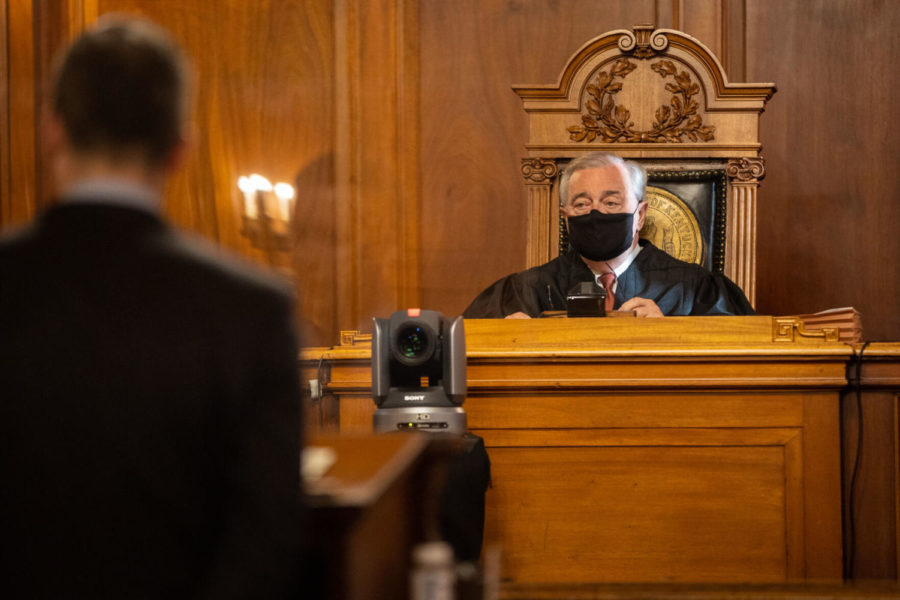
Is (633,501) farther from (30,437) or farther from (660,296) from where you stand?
(30,437)

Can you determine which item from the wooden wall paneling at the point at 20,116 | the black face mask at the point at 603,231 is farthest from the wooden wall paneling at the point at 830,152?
the wooden wall paneling at the point at 20,116

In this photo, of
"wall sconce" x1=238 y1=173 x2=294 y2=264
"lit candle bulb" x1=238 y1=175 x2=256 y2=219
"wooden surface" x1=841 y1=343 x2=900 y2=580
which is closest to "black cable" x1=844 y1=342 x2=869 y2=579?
"wooden surface" x1=841 y1=343 x2=900 y2=580

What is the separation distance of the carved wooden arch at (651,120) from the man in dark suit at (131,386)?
3.32 metres

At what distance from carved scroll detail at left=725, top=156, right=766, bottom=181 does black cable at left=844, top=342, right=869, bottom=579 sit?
1657 mm

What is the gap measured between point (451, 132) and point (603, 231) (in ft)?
4.43

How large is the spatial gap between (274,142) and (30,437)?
403 centimetres

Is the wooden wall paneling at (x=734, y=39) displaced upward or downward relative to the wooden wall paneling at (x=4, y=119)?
upward

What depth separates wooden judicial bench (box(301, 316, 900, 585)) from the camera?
2.50m

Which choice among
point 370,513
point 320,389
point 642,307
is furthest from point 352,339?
point 370,513

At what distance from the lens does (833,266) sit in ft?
15.3

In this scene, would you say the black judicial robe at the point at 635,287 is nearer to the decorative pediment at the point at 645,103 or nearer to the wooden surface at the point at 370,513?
the decorative pediment at the point at 645,103

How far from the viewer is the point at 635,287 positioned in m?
3.89

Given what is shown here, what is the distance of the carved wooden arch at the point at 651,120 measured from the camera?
13.4 ft

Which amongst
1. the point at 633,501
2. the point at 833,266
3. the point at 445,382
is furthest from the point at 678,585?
the point at 833,266
